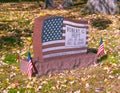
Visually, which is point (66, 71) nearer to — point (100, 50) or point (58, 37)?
point (58, 37)

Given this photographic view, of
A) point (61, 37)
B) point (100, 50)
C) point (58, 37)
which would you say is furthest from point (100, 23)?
point (58, 37)

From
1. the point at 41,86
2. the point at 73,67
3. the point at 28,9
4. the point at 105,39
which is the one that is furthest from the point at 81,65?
the point at 28,9

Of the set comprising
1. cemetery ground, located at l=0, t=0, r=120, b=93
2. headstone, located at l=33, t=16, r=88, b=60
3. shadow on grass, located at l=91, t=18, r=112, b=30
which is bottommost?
cemetery ground, located at l=0, t=0, r=120, b=93

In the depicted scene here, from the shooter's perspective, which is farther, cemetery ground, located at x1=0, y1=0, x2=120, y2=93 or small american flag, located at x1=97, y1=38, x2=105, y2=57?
small american flag, located at x1=97, y1=38, x2=105, y2=57

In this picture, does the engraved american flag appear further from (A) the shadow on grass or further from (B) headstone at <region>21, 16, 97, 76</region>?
(A) the shadow on grass

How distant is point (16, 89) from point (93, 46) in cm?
485

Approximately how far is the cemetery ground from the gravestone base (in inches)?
6.2

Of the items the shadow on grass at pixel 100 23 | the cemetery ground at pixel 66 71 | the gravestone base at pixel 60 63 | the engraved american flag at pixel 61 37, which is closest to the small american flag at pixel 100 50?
the cemetery ground at pixel 66 71

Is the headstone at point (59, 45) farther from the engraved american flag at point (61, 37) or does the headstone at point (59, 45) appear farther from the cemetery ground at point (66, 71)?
the cemetery ground at point (66, 71)

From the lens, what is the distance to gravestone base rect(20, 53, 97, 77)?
1073 cm

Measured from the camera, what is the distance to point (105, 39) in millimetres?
14797

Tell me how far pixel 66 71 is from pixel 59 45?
906 mm

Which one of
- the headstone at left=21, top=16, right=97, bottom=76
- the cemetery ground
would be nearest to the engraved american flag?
the headstone at left=21, top=16, right=97, bottom=76

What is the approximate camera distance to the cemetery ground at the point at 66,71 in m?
10.1
